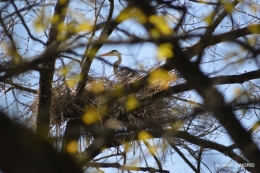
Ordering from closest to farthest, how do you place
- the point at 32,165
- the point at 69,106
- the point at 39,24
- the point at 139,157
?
the point at 32,165 → the point at 39,24 → the point at 139,157 → the point at 69,106

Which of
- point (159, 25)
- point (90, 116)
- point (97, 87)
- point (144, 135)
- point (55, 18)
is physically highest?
point (55, 18)

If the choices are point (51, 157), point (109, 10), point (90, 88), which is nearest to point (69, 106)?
point (90, 88)

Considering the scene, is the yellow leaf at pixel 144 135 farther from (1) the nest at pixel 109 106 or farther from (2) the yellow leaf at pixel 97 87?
(2) the yellow leaf at pixel 97 87

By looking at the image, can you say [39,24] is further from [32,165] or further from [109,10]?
[32,165]

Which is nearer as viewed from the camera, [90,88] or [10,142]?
[10,142]

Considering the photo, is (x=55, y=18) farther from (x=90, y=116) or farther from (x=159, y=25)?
(x=159, y=25)

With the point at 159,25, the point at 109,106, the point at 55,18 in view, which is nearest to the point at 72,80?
the point at 55,18

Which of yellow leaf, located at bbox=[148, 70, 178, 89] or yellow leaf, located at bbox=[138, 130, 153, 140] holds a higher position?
yellow leaf, located at bbox=[148, 70, 178, 89]

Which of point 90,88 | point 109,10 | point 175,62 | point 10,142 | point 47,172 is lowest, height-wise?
point 47,172

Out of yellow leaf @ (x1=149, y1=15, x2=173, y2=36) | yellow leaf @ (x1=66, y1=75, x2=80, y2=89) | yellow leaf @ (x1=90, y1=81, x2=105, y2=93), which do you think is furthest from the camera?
yellow leaf @ (x1=90, y1=81, x2=105, y2=93)

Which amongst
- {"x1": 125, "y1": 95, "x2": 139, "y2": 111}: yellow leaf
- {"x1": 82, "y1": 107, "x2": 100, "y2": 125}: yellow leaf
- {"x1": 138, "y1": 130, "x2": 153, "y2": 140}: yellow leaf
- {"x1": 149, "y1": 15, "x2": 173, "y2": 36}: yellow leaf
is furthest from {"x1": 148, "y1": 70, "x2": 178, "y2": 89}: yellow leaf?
{"x1": 149, "y1": 15, "x2": 173, "y2": 36}: yellow leaf

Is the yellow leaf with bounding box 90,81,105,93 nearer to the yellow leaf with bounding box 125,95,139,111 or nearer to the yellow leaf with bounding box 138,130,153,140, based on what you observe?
the yellow leaf with bounding box 125,95,139,111

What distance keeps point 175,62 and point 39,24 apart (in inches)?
77.9

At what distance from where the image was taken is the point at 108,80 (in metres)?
5.28
